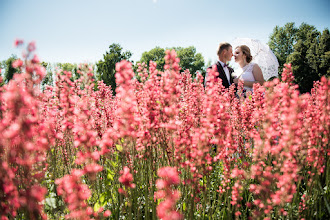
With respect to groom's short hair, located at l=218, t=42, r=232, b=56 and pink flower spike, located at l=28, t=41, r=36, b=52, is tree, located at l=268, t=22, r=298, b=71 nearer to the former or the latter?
groom's short hair, located at l=218, t=42, r=232, b=56

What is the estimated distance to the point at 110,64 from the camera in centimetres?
3616

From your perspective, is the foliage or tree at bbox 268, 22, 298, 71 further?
tree at bbox 268, 22, 298, 71

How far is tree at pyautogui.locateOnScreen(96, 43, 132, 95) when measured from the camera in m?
33.3

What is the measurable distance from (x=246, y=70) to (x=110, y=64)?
33493 mm

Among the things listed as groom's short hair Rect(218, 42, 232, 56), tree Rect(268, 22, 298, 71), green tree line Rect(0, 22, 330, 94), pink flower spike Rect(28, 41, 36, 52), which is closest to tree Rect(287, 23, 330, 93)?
green tree line Rect(0, 22, 330, 94)

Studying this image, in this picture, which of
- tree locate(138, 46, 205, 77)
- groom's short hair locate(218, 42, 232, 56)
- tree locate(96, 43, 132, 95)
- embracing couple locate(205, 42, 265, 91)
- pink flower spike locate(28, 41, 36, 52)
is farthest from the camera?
tree locate(138, 46, 205, 77)

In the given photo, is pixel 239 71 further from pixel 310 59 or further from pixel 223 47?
pixel 310 59

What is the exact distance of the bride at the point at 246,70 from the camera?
19.0 feet

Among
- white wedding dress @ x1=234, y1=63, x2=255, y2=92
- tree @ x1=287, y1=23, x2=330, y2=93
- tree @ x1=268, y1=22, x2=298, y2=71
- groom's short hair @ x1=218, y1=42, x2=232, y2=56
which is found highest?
tree @ x1=268, y1=22, x2=298, y2=71

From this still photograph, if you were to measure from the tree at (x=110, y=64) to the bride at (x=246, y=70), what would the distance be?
28761 millimetres

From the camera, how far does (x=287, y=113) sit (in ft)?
4.80

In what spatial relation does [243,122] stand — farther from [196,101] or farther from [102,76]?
[102,76]

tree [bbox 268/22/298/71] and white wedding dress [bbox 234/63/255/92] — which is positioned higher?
tree [bbox 268/22/298/71]

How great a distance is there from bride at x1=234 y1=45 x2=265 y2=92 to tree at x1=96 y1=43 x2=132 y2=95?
94.4 ft
